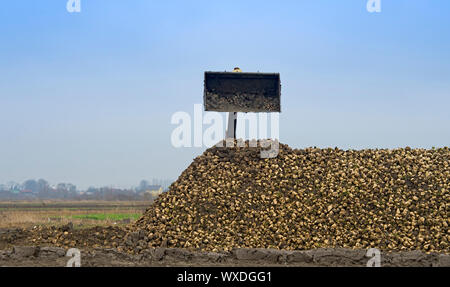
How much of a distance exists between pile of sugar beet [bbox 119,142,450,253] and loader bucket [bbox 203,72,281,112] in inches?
78.8

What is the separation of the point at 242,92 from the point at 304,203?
6.54 metres

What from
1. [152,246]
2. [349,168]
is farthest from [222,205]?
[349,168]

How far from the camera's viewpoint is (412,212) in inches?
749

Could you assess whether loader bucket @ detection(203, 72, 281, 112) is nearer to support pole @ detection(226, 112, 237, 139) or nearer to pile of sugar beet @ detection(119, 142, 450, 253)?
support pole @ detection(226, 112, 237, 139)

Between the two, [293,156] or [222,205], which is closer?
[222,205]

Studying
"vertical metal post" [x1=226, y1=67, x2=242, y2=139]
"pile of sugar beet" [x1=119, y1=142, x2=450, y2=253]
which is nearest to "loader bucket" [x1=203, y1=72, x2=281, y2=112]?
"vertical metal post" [x1=226, y1=67, x2=242, y2=139]

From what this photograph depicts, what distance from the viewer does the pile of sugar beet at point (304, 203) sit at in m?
18.2

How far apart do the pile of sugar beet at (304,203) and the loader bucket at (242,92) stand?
2002 mm

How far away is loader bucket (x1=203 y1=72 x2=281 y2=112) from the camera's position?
23547mm

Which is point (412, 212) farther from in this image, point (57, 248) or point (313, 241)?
point (57, 248)

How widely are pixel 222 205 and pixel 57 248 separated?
5.69m

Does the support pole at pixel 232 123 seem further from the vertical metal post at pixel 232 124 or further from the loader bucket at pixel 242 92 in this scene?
the loader bucket at pixel 242 92
